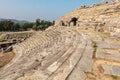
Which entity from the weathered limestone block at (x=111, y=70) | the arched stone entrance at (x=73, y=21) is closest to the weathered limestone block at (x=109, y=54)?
the weathered limestone block at (x=111, y=70)

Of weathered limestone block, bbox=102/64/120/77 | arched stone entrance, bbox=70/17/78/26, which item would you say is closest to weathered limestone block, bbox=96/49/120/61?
weathered limestone block, bbox=102/64/120/77

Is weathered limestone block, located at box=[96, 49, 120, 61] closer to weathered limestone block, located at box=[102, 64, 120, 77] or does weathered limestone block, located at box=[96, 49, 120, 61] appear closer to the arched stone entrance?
weathered limestone block, located at box=[102, 64, 120, 77]

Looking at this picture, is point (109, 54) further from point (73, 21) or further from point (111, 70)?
point (73, 21)

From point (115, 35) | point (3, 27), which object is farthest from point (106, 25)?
point (3, 27)

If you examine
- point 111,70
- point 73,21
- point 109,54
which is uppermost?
point 73,21

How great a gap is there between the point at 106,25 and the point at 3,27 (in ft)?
233

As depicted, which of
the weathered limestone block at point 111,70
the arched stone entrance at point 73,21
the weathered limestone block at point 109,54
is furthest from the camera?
the arched stone entrance at point 73,21

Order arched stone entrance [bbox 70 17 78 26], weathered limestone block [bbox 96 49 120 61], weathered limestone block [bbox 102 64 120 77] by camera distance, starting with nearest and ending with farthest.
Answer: weathered limestone block [bbox 102 64 120 77] → weathered limestone block [bbox 96 49 120 61] → arched stone entrance [bbox 70 17 78 26]

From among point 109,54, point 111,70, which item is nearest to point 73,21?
point 109,54

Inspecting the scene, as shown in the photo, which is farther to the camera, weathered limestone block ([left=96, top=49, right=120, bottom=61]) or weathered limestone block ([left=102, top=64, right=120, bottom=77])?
weathered limestone block ([left=96, top=49, right=120, bottom=61])

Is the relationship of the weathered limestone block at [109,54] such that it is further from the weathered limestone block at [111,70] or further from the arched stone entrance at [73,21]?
the arched stone entrance at [73,21]

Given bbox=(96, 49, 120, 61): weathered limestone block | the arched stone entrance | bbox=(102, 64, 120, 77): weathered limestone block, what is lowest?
bbox=(102, 64, 120, 77): weathered limestone block

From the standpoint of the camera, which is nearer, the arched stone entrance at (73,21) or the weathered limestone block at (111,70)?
the weathered limestone block at (111,70)

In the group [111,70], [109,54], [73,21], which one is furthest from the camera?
[73,21]
